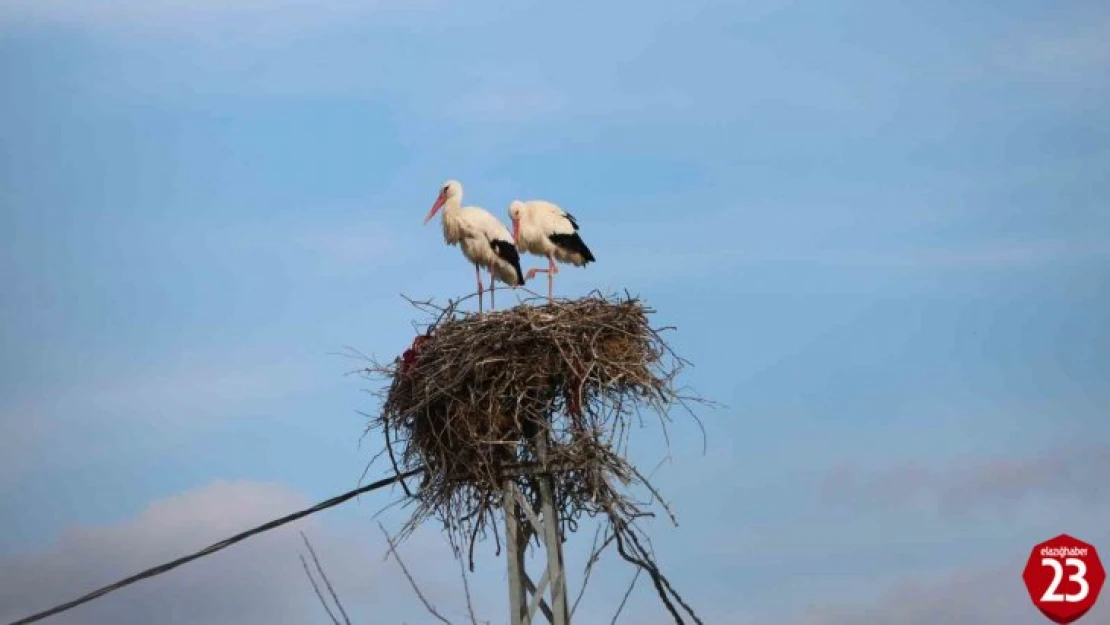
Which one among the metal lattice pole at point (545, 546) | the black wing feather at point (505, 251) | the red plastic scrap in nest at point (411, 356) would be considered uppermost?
the black wing feather at point (505, 251)

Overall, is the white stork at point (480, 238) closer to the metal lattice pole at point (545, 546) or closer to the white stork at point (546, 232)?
the white stork at point (546, 232)

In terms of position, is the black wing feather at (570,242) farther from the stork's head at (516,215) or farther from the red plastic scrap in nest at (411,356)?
the red plastic scrap in nest at (411,356)

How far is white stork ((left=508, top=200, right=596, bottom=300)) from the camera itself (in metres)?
14.7

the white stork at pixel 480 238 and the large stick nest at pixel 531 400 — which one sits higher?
the white stork at pixel 480 238

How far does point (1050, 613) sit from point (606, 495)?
339 cm

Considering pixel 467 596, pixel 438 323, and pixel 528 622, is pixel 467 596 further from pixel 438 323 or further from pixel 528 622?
pixel 438 323

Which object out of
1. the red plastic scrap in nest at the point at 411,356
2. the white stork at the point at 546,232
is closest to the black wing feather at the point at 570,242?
the white stork at the point at 546,232

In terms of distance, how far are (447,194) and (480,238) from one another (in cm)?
61

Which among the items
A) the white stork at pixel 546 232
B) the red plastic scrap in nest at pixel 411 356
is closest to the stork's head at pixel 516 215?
the white stork at pixel 546 232

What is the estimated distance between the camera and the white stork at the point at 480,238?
14.6 metres

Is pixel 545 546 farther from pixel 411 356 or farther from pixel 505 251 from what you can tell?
pixel 505 251

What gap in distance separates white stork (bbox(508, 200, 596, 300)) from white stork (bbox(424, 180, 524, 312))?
14 cm

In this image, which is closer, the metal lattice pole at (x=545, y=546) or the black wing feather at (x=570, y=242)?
the metal lattice pole at (x=545, y=546)

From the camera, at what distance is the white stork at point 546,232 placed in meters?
14.7
